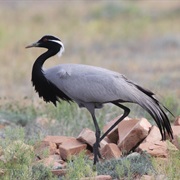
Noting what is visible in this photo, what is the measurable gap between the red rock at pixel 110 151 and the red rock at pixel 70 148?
0.26 meters

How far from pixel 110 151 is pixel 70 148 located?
0.47 m

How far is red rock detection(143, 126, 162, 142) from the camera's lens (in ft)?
27.8

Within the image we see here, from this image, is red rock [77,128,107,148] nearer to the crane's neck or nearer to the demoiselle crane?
the demoiselle crane

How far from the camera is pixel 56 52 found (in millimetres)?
8820

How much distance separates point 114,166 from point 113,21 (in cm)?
1906

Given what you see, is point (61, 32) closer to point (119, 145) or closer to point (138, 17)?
point (138, 17)

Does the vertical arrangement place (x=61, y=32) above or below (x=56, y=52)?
below

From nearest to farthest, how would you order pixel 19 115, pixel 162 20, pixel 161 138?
pixel 161 138, pixel 19 115, pixel 162 20

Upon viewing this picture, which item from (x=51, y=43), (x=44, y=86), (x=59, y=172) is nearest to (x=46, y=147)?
(x=44, y=86)

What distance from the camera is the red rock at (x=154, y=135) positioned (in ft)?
27.8

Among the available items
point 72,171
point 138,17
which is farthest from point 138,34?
point 72,171

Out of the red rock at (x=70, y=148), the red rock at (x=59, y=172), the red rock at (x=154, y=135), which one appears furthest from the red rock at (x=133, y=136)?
the red rock at (x=59, y=172)

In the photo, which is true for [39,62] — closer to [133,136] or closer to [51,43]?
[51,43]

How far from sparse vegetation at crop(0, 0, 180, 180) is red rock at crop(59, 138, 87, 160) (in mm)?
258
